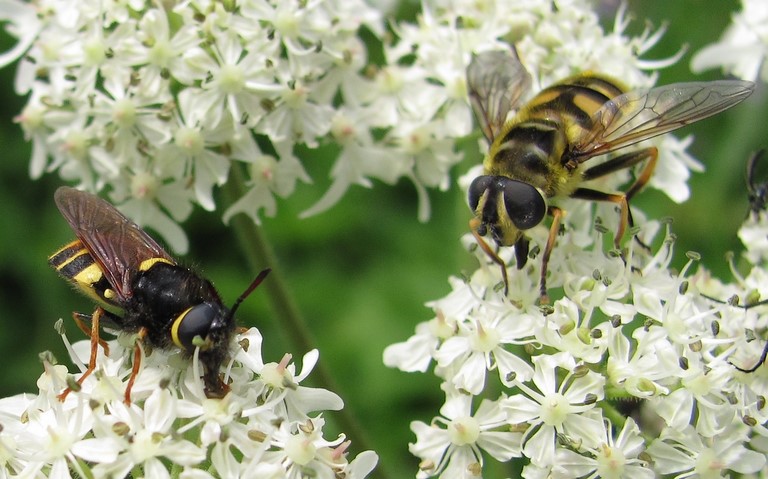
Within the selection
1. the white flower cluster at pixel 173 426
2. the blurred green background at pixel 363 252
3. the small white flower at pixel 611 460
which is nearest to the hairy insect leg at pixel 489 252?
the small white flower at pixel 611 460

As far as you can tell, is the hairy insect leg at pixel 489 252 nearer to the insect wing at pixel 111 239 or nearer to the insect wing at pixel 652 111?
the insect wing at pixel 652 111

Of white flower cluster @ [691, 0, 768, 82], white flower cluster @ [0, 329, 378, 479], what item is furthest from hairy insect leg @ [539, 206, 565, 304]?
white flower cluster @ [691, 0, 768, 82]

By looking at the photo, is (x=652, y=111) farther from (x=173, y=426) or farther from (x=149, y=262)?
(x=173, y=426)

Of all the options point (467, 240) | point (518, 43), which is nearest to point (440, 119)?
point (518, 43)

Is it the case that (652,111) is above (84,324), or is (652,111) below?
above

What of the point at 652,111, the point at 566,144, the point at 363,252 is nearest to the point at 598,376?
the point at 566,144

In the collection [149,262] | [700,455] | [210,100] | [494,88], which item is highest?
[210,100]
